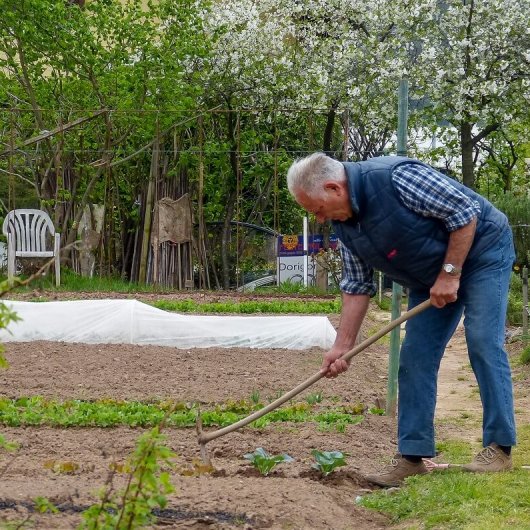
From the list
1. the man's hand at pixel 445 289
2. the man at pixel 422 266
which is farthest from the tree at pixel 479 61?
the man's hand at pixel 445 289

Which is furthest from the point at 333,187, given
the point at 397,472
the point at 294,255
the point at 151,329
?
the point at 294,255

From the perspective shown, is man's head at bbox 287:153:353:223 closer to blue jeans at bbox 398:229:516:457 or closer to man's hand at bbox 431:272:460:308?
man's hand at bbox 431:272:460:308

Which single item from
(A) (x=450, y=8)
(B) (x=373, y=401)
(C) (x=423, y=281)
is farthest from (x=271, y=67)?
(C) (x=423, y=281)

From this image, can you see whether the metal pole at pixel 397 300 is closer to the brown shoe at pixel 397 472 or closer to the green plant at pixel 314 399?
the green plant at pixel 314 399

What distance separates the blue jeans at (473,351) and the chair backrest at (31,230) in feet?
37.4

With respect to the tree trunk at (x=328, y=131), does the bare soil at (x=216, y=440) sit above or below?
below

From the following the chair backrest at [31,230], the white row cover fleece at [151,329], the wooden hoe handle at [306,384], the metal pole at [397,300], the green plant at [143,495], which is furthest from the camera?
the chair backrest at [31,230]

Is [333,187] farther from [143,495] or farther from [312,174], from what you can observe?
[143,495]

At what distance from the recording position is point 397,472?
5.15 m

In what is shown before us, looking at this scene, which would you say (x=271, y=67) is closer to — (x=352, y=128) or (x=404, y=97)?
(x=352, y=128)

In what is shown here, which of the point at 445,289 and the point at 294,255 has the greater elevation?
the point at 294,255

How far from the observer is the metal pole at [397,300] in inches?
260

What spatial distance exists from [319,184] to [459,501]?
1.48 meters

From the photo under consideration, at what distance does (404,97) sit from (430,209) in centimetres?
215
